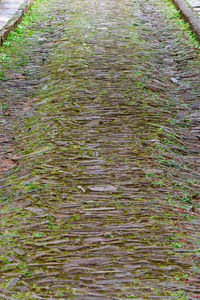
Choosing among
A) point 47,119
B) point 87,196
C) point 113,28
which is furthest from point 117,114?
point 113,28

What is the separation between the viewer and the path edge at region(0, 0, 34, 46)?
6636 mm

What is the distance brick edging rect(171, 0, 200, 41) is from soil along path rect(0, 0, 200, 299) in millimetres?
435

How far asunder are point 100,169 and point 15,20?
15.8 feet

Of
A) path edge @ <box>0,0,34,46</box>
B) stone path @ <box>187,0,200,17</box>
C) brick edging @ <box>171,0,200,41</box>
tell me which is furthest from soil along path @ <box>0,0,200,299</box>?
stone path @ <box>187,0,200,17</box>

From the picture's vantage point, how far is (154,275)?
238 cm

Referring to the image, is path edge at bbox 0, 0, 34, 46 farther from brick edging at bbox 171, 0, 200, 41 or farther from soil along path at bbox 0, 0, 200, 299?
brick edging at bbox 171, 0, 200, 41

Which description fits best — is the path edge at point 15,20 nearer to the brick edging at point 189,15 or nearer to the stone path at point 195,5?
the brick edging at point 189,15

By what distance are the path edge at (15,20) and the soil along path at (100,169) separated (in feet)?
0.68

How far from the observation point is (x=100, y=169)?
3.38 m

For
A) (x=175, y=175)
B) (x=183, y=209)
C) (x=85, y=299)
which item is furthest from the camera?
(x=175, y=175)

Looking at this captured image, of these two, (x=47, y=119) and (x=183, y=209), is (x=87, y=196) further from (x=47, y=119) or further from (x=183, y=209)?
(x=47, y=119)

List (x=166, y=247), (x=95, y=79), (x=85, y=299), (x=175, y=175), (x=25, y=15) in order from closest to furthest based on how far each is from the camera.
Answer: (x=85, y=299) < (x=166, y=247) < (x=175, y=175) < (x=95, y=79) < (x=25, y=15)

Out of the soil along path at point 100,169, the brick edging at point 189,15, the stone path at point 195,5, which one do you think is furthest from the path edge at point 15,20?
the stone path at point 195,5

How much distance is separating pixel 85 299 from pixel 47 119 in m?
2.32
